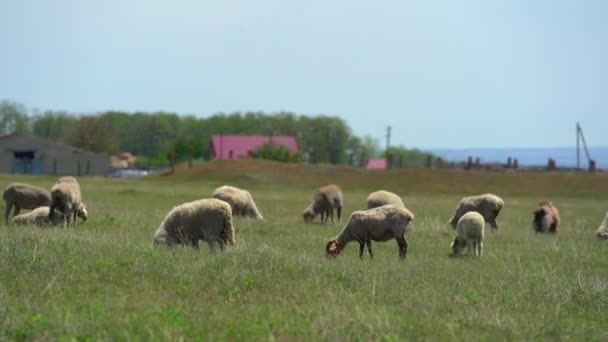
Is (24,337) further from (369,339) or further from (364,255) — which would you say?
(364,255)

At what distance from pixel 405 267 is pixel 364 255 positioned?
3281 mm

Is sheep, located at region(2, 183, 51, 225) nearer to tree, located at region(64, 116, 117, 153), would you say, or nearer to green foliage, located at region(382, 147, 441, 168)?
tree, located at region(64, 116, 117, 153)

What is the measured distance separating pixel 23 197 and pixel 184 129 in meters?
140

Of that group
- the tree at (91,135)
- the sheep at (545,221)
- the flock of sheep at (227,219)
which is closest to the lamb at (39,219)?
the flock of sheep at (227,219)

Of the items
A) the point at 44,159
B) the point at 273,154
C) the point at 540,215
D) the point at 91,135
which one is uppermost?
the point at 91,135

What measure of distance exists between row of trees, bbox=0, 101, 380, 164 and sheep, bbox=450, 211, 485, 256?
110145 mm

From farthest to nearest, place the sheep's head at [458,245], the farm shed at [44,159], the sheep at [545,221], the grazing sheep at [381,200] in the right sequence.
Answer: the farm shed at [44,159], the sheep at [545,221], the grazing sheep at [381,200], the sheep's head at [458,245]

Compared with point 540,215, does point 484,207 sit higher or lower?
higher

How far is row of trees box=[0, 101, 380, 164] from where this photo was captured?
14029 centimetres

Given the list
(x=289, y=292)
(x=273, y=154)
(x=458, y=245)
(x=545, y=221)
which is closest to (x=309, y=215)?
(x=545, y=221)

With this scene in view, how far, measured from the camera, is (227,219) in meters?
17.9

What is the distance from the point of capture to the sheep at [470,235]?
20.7 m

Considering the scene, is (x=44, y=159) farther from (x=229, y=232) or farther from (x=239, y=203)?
(x=229, y=232)

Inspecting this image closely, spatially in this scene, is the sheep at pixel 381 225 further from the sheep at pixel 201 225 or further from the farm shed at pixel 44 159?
the farm shed at pixel 44 159
